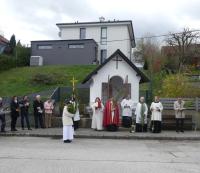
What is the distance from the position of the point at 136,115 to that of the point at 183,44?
3442 cm

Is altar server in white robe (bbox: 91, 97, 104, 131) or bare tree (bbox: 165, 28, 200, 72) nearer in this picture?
altar server in white robe (bbox: 91, 97, 104, 131)

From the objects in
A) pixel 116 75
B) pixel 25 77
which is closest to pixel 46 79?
pixel 25 77

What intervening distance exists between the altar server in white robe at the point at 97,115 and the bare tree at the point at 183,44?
3268 cm

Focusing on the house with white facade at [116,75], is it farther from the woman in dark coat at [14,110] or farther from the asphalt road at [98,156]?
the asphalt road at [98,156]

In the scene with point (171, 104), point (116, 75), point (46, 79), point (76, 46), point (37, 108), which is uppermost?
point (76, 46)

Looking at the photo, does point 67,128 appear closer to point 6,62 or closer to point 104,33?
point 6,62

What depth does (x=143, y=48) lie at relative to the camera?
60.6m

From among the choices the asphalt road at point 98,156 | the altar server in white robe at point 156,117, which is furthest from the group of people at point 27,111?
the altar server in white robe at point 156,117

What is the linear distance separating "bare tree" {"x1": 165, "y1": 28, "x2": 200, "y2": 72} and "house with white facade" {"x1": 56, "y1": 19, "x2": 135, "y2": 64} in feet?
18.6

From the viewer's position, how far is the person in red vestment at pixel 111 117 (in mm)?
21812

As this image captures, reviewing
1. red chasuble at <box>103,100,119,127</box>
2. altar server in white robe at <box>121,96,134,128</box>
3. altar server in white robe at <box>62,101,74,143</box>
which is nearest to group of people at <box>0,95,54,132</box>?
red chasuble at <box>103,100,119,127</box>

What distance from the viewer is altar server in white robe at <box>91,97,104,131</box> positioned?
72.2 feet

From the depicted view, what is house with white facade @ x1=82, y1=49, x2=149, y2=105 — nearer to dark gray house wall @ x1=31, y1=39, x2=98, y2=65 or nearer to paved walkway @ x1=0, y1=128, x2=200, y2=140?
paved walkway @ x1=0, y1=128, x2=200, y2=140

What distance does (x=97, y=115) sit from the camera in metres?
22.0
